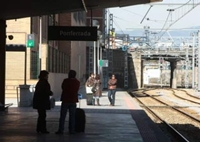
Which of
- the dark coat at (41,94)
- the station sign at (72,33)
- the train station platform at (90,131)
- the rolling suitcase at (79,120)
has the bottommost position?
the train station platform at (90,131)

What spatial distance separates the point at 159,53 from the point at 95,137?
70574 mm

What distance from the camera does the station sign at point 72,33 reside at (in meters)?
16.3

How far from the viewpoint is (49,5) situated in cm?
1653

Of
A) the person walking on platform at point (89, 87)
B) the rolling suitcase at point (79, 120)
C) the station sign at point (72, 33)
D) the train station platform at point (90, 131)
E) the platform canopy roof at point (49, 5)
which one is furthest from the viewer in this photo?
the person walking on platform at point (89, 87)

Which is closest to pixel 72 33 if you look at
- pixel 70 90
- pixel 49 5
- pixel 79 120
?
pixel 49 5

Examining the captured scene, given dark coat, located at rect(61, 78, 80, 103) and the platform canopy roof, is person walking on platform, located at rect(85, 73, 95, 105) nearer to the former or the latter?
the platform canopy roof

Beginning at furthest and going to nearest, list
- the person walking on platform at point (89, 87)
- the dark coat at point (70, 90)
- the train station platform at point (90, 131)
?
the person walking on platform at point (89, 87) < the dark coat at point (70, 90) < the train station platform at point (90, 131)

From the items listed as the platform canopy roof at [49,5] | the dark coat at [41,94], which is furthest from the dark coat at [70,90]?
the platform canopy roof at [49,5]

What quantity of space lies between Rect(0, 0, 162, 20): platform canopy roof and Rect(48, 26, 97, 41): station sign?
2.58ft

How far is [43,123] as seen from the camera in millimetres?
12977

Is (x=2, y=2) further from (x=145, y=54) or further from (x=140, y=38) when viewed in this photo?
(x=140, y=38)

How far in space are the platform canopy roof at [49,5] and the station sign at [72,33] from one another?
79cm

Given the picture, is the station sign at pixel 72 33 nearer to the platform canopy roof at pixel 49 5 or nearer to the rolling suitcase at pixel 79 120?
the platform canopy roof at pixel 49 5

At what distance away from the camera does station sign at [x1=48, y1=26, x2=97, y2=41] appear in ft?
53.6
